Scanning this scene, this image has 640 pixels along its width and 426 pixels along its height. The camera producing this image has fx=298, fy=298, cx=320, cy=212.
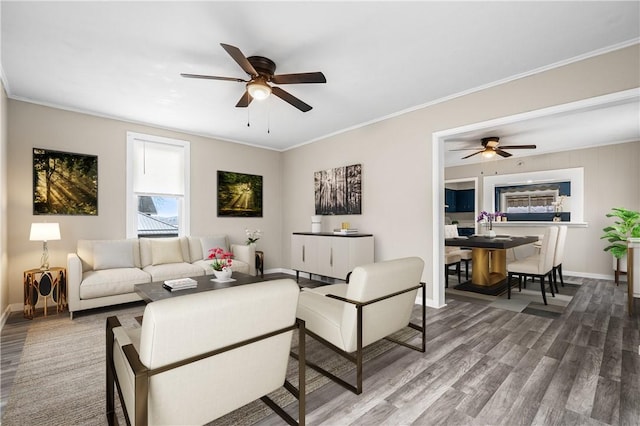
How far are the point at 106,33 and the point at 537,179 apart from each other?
7962 mm

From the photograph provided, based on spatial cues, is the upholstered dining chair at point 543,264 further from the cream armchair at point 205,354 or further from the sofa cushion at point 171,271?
the sofa cushion at point 171,271

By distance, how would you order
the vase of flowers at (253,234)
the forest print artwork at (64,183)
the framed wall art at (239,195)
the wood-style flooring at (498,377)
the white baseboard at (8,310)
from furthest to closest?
the vase of flowers at (253,234) < the framed wall art at (239,195) < the forest print artwork at (64,183) < the white baseboard at (8,310) < the wood-style flooring at (498,377)

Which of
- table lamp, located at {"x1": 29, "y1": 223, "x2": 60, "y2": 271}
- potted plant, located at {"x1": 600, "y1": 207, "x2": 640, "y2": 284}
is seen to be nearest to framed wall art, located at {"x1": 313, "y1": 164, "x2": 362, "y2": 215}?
table lamp, located at {"x1": 29, "y1": 223, "x2": 60, "y2": 271}

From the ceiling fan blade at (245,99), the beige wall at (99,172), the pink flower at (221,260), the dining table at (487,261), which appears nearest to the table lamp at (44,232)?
the beige wall at (99,172)

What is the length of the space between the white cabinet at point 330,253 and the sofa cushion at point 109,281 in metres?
2.52

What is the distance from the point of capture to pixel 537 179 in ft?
22.1

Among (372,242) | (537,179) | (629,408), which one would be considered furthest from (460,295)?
(537,179)

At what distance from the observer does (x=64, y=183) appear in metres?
→ 4.26

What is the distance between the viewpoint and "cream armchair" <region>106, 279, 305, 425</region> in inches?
46.0

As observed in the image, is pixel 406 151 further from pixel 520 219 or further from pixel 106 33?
pixel 520 219

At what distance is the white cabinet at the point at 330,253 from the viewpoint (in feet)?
15.4

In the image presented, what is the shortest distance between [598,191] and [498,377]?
584cm

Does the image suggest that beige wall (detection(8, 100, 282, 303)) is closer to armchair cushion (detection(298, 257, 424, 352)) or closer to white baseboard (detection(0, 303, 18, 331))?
white baseboard (detection(0, 303, 18, 331))

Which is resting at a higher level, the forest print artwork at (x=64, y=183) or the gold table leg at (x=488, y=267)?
the forest print artwork at (x=64, y=183)
